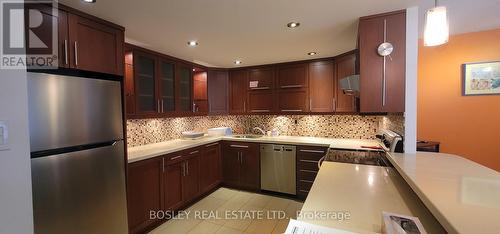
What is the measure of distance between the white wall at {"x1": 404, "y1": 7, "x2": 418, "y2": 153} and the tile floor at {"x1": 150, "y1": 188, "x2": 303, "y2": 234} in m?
1.59

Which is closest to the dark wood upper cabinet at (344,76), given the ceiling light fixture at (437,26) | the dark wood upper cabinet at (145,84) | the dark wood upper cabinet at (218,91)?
the ceiling light fixture at (437,26)

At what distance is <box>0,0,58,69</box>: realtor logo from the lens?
121 centimetres

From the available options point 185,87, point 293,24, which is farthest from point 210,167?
point 293,24

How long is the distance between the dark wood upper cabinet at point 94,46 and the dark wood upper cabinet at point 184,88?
1.19m

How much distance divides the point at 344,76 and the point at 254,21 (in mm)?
1837

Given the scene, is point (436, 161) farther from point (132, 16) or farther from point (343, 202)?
point (132, 16)

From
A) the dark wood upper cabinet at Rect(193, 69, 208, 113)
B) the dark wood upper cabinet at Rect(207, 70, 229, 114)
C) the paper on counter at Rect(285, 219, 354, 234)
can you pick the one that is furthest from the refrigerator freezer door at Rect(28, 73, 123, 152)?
the dark wood upper cabinet at Rect(207, 70, 229, 114)

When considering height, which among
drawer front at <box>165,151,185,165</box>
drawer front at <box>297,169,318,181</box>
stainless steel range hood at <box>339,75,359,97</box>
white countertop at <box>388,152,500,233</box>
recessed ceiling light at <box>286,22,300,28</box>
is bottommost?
drawer front at <box>297,169,318,181</box>

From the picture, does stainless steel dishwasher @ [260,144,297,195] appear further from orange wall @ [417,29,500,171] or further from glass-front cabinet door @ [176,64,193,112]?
orange wall @ [417,29,500,171]

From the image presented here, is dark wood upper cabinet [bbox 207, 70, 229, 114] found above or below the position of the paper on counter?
above

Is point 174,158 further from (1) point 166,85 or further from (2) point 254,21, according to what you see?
(2) point 254,21

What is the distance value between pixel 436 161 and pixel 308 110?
1.99 metres

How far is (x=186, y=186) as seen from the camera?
2879mm

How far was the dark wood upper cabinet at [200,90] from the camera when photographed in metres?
3.77
